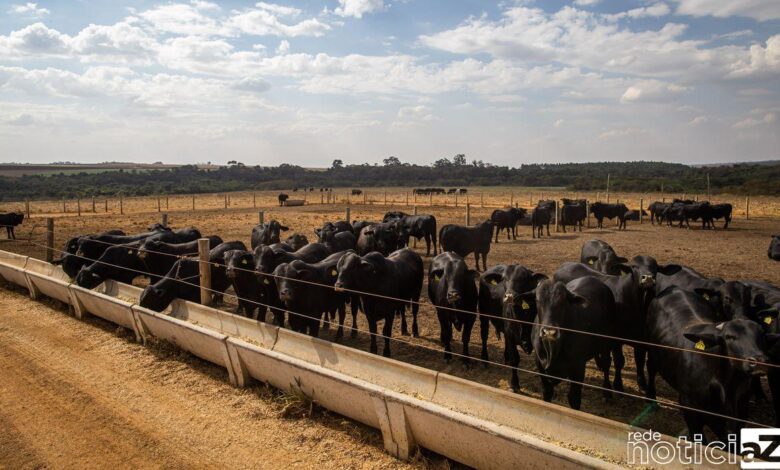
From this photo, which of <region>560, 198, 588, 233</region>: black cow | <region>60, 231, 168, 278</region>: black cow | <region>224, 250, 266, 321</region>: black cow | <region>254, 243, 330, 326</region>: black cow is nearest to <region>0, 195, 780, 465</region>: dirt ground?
<region>254, 243, 330, 326</region>: black cow

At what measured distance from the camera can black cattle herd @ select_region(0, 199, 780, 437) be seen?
501 centimetres

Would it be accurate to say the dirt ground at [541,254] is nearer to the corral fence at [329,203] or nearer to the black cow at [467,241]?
the black cow at [467,241]

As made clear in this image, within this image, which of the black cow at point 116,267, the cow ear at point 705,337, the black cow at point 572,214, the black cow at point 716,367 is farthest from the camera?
the black cow at point 572,214

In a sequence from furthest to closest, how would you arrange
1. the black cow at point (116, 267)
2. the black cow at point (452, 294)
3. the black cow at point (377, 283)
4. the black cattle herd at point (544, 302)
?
the black cow at point (116, 267), the black cow at point (377, 283), the black cow at point (452, 294), the black cattle herd at point (544, 302)

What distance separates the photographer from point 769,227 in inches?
1042

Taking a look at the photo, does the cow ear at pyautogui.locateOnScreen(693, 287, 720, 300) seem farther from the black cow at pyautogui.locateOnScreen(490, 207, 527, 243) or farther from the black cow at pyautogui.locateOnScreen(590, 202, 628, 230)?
the black cow at pyautogui.locateOnScreen(590, 202, 628, 230)

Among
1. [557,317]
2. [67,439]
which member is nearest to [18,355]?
[67,439]

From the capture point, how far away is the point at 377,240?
15.2m

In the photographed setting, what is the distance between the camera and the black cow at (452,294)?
797cm

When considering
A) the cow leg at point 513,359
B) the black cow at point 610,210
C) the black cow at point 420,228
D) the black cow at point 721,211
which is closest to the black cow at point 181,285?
the cow leg at point 513,359

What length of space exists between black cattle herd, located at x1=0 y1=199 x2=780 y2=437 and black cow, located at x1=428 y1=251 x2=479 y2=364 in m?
0.02

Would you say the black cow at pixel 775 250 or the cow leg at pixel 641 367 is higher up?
the black cow at pixel 775 250

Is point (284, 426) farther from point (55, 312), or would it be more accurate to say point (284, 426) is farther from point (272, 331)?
point (55, 312)

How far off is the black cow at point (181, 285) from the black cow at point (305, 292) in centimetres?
127
